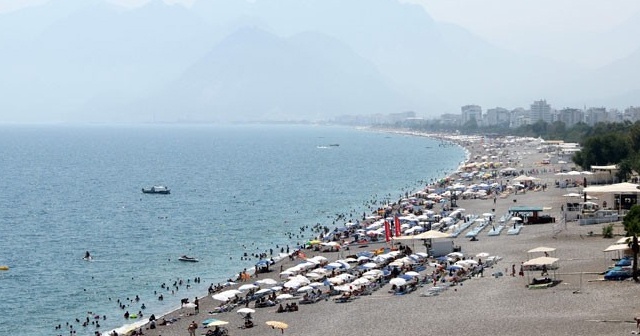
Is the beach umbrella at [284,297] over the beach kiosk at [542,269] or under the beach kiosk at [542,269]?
under

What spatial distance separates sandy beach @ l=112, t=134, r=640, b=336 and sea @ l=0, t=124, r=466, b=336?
4.57 meters

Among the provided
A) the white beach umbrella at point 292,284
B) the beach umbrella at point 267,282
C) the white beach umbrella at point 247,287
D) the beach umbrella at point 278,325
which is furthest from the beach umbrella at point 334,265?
the beach umbrella at point 278,325

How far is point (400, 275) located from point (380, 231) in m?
14.2

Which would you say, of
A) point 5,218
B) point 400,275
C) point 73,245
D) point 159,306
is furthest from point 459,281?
point 5,218

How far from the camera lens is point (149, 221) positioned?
62.9m

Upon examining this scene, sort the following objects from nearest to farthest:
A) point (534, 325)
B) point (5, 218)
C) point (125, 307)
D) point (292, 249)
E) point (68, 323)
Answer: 1. point (534, 325)
2. point (68, 323)
3. point (125, 307)
4. point (292, 249)
5. point (5, 218)

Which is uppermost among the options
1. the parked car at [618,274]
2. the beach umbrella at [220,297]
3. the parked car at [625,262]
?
the parked car at [625,262]

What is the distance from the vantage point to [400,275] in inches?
1404

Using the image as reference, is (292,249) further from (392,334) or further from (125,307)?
(392,334)

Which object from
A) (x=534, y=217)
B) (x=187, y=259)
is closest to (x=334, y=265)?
(x=187, y=259)

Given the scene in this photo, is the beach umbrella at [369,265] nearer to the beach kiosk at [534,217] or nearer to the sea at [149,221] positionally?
the sea at [149,221]

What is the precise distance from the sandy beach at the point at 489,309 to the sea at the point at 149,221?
4566mm

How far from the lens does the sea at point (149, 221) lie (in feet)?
122

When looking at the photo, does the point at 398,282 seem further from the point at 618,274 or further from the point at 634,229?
the point at 634,229
